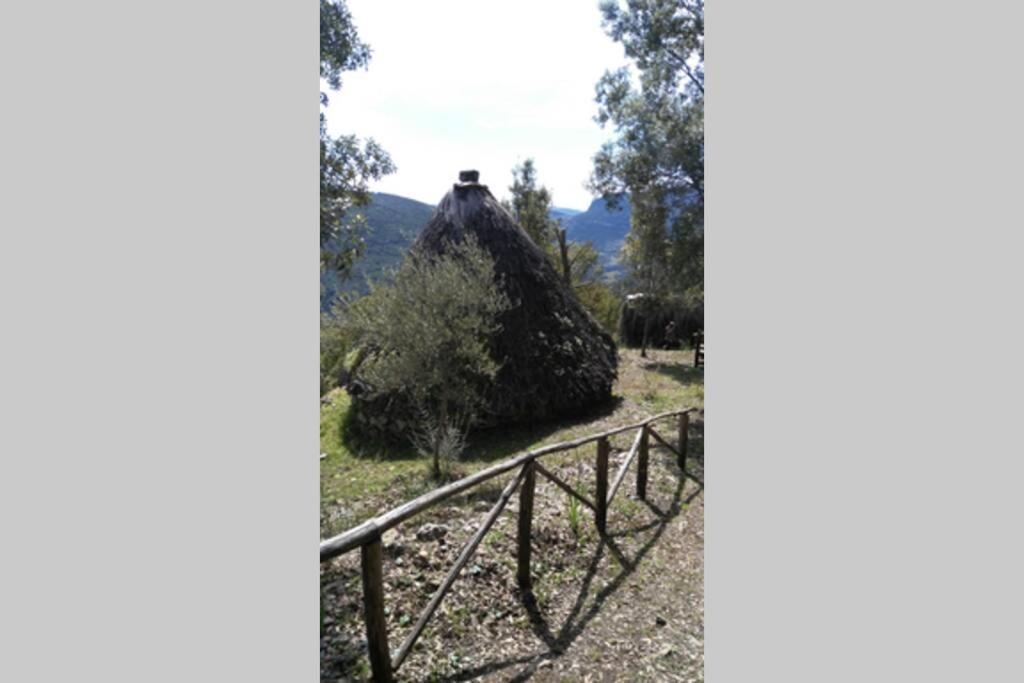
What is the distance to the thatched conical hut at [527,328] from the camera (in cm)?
1112

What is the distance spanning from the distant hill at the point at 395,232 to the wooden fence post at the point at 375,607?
5.25 metres

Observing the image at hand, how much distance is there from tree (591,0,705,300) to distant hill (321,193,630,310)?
1.82 metres

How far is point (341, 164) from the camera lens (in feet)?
23.6

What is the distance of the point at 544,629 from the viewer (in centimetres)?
400

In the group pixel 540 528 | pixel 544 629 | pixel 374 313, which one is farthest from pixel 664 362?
pixel 544 629

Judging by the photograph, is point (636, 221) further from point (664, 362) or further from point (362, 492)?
point (362, 492)

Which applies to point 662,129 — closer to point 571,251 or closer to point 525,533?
point 525,533

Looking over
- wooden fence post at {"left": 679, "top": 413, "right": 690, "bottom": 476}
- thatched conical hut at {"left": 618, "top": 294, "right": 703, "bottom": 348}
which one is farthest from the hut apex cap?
thatched conical hut at {"left": 618, "top": 294, "right": 703, "bottom": 348}

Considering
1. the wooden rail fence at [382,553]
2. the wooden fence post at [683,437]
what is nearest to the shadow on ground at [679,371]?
the wooden fence post at [683,437]

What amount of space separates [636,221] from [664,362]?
7.79 metres

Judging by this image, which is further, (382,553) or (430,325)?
(430,325)

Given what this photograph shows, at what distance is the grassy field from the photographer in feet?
23.3

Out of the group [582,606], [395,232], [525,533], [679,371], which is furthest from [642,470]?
[395,232]

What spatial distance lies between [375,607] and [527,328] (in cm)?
899
